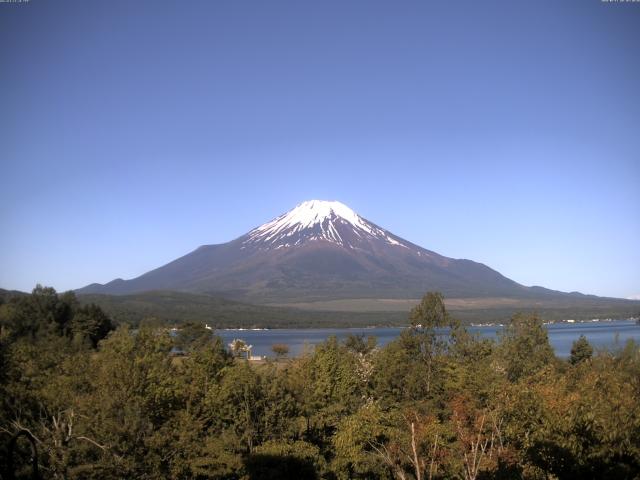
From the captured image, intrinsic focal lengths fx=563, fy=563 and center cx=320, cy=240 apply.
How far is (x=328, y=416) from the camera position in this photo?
23.7m

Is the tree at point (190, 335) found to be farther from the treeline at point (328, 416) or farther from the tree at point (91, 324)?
the treeline at point (328, 416)

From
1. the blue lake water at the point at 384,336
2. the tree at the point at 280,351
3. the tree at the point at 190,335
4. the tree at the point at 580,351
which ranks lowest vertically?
the blue lake water at the point at 384,336

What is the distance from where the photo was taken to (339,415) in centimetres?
2450

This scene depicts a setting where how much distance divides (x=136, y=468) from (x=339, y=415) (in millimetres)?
10150

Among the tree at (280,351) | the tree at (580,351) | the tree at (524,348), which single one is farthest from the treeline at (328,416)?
the tree at (280,351)

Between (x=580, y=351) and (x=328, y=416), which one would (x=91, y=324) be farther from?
(x=580, y=351)

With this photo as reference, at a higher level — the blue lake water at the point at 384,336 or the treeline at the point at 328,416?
the treeline at the point at 328,416

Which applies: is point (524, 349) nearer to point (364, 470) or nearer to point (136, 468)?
point (364, 470)

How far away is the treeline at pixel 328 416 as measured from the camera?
1381 centimetres

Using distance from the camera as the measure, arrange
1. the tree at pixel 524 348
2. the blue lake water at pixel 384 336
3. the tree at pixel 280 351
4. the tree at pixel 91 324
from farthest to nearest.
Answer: the blue lake water at pixel 384 336, the tree at pixel 91 324, the tree at pixel 280 351, the tree at pixel 524 348

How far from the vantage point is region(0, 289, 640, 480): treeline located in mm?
13812

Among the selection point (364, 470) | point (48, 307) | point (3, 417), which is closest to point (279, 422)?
point (364, 470)

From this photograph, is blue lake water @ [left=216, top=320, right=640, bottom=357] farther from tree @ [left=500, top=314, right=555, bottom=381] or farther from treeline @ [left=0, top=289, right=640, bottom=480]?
treeline @ [left=0, top=289, right=640, bottom=480]

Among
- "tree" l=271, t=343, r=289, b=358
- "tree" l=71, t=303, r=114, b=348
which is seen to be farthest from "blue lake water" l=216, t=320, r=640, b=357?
"tree" l=71, t=303, r=114, b=348
